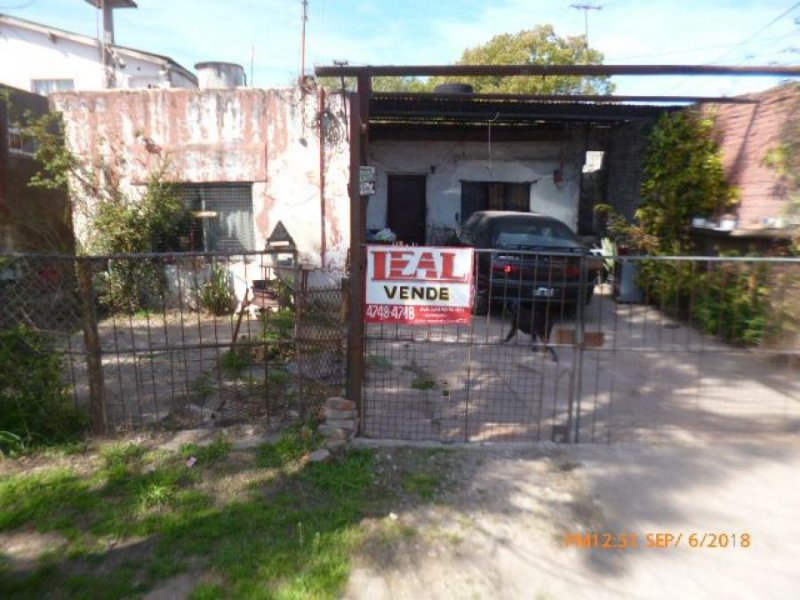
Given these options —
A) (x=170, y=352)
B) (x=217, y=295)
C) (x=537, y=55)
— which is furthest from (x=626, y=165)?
(x=537, y=55)

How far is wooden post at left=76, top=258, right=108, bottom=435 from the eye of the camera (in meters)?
4.12

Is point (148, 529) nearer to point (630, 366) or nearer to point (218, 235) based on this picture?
point (630, 366)

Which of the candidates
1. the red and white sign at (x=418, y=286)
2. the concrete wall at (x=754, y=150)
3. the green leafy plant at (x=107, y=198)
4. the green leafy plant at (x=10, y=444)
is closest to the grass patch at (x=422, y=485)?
the red and white sign at (x=418, y=286)

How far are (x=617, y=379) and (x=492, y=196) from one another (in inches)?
369

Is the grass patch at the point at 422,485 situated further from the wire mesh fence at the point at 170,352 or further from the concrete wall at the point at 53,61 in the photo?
the concrete wall at the point at 53,61

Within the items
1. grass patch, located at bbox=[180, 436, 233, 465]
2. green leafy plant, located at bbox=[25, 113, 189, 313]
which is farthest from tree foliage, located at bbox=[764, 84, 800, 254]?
green leafy plant, located at bbox=[25, 113, 189, 313]

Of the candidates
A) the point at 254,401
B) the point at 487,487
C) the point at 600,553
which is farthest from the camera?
the point at 254,401

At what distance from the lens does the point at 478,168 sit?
1478 centimetres

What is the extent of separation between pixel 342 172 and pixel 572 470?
6904 millimetres

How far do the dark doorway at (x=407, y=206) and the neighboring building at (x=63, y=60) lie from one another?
843 cm

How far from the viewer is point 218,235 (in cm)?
994

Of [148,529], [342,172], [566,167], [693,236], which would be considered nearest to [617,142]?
[566,167]

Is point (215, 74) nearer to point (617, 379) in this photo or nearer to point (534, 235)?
point (534, 235)

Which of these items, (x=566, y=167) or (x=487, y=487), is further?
(x=566, y=167)
